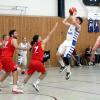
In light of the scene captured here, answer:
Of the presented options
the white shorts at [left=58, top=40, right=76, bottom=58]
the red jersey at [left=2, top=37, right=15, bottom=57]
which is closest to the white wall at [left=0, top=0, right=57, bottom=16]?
the white shorts at [left=58, top=40, right=76, bottom=58]

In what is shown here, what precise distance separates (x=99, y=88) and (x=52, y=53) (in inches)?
476

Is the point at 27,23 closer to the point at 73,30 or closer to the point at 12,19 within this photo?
the point at 12,19

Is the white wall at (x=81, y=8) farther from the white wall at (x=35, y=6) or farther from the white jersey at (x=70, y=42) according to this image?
the white jersey at (x=70, y=42)

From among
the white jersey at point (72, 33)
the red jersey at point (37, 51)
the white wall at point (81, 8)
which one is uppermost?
the white wall at point (81, 8)

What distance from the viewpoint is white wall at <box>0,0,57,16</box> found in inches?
861

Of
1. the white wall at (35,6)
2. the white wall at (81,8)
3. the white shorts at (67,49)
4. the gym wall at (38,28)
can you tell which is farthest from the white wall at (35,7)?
the white shorts at (67,49)

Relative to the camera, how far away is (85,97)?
30.1 feet

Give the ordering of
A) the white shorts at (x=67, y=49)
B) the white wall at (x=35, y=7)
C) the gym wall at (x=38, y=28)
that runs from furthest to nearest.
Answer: the white wall at (x=35, y=7)
the gym wall at (x=38, y=28)
the white shorts at (x=67, y=49)

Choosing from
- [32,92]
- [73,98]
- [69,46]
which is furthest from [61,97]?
[69,46]

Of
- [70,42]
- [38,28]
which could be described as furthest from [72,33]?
[38,28]

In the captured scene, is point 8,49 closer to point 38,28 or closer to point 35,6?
point 38,28

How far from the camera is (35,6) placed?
901 inches

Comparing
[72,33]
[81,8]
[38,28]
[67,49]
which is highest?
[81,8]

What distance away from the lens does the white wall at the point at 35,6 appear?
21870 mm
